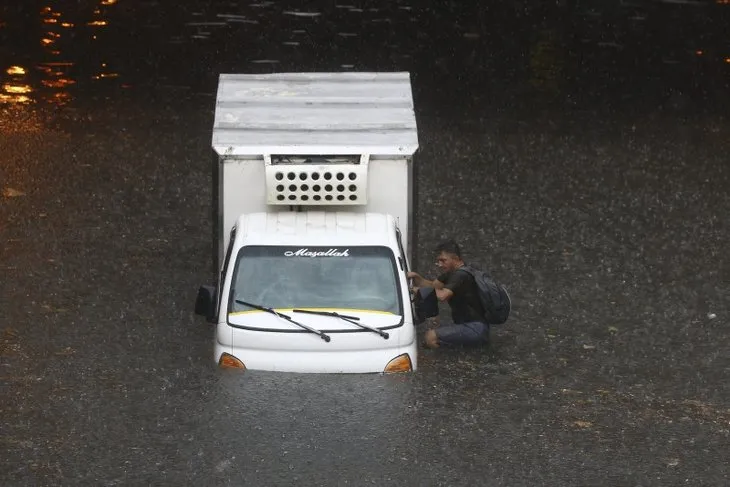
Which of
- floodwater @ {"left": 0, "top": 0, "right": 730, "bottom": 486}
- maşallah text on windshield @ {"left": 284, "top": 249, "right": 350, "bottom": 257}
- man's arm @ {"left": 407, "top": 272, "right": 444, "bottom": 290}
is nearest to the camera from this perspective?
floodwater @ {"left": 0, "top": 0, "right": 730, "bottom": 486}

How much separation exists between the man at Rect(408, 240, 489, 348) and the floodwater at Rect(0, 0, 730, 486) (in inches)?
11.4

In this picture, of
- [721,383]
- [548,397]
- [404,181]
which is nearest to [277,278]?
[404,181]

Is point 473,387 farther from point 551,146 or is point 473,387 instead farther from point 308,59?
point 308,59

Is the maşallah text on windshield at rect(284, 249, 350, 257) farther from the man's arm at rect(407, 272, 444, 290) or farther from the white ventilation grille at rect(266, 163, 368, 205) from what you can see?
the man's arm at rect(407, 272, 444, 290)

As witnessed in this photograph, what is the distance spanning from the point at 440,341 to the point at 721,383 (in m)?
2.90

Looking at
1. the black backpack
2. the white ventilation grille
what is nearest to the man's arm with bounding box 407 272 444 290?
the black backpack

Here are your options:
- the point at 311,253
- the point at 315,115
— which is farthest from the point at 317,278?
the point at 315,115

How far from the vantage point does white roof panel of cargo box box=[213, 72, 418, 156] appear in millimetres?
13891

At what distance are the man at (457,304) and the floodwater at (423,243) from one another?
289 mm

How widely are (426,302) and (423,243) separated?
586cm

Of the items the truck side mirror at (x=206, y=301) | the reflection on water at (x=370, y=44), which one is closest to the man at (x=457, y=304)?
the truck side mirror at (x=206, y=301)

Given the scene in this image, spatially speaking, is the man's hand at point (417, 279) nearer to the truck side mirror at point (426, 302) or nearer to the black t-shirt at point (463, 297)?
the black t-shirt at point (463, 297)

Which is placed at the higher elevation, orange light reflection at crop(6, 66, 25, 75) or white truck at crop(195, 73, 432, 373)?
white truck at crop(195, 73, 432, 373)

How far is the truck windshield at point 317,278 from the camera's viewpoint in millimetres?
12953
